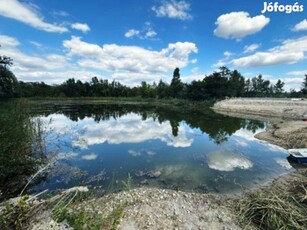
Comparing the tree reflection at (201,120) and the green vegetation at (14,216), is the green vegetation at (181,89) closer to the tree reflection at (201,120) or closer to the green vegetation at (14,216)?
the tree reflection at (201,120)

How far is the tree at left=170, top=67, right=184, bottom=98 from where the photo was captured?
6981 cm

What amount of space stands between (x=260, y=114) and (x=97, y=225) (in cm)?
3817

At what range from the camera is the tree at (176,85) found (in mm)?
69812

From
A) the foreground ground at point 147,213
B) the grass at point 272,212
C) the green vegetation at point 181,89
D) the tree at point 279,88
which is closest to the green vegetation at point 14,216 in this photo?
the foreground ground at point 147,213

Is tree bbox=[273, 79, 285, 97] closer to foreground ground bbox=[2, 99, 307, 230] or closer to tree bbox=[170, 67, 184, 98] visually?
tree bbox=[170, 67, 184, 98]

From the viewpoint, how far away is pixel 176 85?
7012 cm

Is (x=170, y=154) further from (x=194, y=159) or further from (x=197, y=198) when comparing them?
(x=197, y=198)

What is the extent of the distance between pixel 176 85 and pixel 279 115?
39884 mm

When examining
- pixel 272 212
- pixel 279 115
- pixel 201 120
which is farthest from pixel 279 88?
pixel 272 212

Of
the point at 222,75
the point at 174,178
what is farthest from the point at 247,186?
the point at 222,75

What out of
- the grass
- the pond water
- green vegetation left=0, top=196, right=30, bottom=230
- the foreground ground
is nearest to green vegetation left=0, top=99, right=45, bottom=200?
the pond water

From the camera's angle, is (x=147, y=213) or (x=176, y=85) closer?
(x=147, y=213)

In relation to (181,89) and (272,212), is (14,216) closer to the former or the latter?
(272,212)

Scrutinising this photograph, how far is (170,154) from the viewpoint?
1366 centimetres
